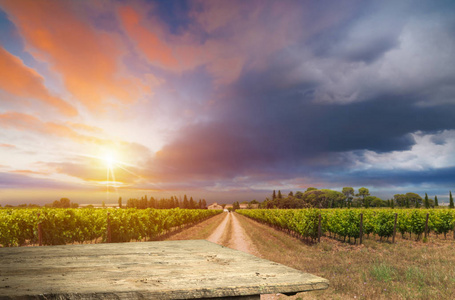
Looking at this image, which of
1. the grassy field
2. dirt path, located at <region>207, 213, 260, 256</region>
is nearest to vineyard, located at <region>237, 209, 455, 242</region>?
dirt path, located at <region>207, 213, 260, 256</region>

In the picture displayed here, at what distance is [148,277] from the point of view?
2.17 metres

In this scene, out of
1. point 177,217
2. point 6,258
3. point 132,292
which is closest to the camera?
point 132,292

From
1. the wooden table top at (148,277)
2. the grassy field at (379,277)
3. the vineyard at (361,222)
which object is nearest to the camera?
the wooden table top at (148,277)

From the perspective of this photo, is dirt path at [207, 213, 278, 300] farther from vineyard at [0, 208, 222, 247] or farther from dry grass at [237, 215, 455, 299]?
vineyard at [0, 208, 222, 247]

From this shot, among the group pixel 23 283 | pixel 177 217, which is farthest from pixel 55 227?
pixel 23 283

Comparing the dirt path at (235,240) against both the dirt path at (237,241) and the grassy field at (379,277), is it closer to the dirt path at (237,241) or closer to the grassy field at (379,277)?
the dirt path at (237,241)

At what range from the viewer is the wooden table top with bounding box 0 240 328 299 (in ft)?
6.03

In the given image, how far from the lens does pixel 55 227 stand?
57.7 feet

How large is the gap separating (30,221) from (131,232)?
6.97 metres

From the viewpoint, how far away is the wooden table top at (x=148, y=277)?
1.84 meters

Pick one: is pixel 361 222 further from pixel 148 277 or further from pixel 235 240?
pixel 148 277

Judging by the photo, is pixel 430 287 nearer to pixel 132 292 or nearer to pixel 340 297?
pixel 340 297

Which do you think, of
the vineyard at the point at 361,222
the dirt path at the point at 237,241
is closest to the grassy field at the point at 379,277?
the dirt path at the point at 237,241

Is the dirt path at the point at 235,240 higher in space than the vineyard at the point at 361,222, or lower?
lower
